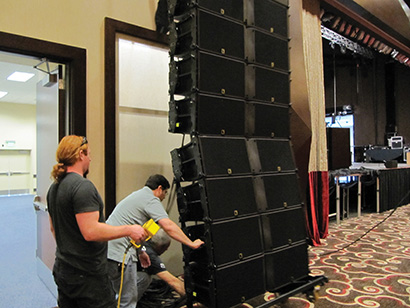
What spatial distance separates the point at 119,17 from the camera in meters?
2.76

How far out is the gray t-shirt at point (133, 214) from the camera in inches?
87.5

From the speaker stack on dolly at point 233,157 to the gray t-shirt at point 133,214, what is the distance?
19 centimetres

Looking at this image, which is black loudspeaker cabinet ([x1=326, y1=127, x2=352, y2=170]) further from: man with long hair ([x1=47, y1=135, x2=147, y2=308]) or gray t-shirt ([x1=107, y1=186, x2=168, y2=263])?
man with long hair ([x1=47, y1=135, x2=147, y2=308])

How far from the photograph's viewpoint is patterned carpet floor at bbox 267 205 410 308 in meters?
2.56

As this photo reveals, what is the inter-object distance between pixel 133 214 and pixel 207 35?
1.35 metres

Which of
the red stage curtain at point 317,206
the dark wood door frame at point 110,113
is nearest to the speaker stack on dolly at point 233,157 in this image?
the dark wood door frame at point 110,113

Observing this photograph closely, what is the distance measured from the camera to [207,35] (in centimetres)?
219

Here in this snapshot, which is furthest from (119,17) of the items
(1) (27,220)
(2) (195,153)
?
(1) (27,220)

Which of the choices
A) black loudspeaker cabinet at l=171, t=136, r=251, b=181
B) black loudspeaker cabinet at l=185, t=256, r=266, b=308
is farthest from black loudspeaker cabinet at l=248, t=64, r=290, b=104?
black loudspeaker cabinet at l=185, t=256, r=266, b=308

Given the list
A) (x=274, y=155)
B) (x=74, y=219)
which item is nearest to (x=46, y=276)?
(x=74, y=219)

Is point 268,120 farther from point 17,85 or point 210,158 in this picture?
point 17,85

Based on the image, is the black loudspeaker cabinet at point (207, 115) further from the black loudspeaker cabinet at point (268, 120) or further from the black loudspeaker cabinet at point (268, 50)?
the black loudspeaker cabinet at point (268, 50)

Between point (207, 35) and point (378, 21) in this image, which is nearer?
point (207, 35)

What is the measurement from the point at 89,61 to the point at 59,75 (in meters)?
0.27
